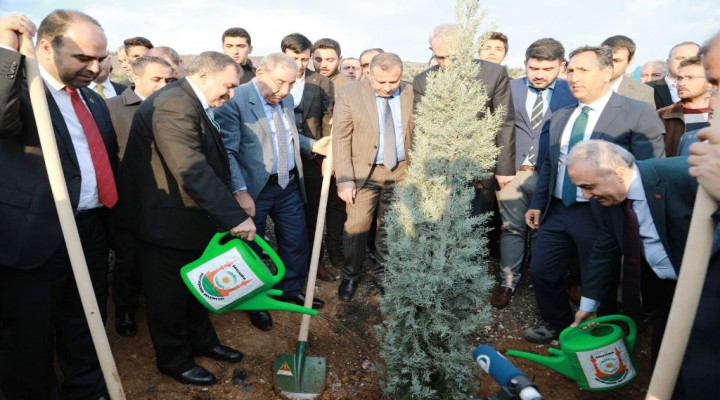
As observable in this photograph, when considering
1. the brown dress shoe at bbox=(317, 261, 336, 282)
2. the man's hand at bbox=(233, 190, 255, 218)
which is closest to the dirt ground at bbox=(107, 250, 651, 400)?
the brown dress shoe at bbox=(317, 261, 336, 282)

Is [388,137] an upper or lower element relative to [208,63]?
lower

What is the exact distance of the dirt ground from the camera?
3.51 meters

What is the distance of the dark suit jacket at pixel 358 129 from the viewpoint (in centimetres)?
451

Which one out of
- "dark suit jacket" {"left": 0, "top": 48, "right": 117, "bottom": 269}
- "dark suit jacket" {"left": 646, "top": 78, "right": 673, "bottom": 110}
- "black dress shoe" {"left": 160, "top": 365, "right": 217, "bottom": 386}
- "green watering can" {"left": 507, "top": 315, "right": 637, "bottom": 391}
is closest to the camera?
"dark suit jacket" {"left": 0, "top": 48, "right": 117, "bottom": 269}

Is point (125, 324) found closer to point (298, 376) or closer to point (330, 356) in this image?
point (298, 376)

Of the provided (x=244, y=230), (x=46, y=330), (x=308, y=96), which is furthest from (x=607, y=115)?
(x=46, y=330)

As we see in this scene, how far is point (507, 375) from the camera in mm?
1417

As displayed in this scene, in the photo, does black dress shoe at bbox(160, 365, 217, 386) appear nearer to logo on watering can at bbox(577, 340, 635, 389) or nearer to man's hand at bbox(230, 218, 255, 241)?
man's hand at bbox(230, 218, 255, 241)

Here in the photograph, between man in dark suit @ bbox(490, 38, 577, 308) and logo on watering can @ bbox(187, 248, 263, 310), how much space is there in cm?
281

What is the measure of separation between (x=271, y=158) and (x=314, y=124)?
1288mm

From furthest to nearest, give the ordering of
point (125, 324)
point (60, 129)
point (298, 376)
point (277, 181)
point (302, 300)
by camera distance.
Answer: point (302, 300)
point (277, 181)
point (125, 324)
point (298, 376)
point (60, 129)

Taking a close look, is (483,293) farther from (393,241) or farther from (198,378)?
(198,378)

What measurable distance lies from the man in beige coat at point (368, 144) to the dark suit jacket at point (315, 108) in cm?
72

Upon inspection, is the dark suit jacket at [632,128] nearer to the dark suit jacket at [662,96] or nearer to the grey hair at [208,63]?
the dark suit jacket at [662,96]
